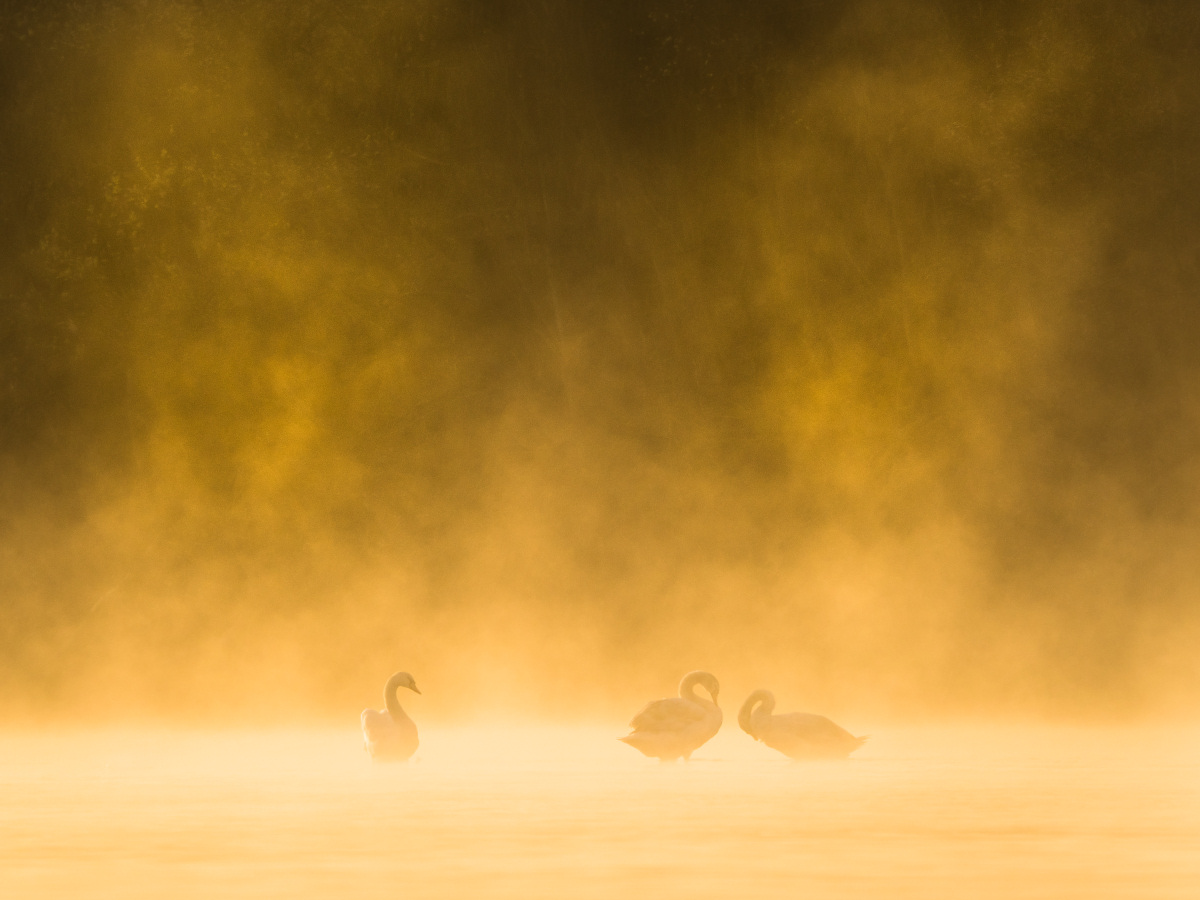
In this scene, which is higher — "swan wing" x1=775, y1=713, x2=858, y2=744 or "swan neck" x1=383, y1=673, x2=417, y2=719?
"swan neck" x1=383, y1=673, x2=417, y2=719

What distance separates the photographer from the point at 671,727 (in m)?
4.09

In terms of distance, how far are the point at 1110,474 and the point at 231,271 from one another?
11.0ft

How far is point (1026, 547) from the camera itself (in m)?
6.24

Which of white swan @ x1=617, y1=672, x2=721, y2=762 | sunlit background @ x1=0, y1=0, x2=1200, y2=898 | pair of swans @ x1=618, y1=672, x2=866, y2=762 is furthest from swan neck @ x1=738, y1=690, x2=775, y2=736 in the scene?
sunlit background @ x1=0, y1=0, x2=1200, y2=898

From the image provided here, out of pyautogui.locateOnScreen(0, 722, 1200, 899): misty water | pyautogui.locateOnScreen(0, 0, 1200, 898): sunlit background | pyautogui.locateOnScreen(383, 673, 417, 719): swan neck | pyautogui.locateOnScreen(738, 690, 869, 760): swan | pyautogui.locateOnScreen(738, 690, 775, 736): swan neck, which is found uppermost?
pyautogui.locateOnScreen(0, 0, 1200, 898): sunlit background

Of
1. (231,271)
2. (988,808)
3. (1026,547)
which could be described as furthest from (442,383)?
(988,808)

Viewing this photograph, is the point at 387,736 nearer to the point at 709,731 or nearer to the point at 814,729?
the point at 709,731

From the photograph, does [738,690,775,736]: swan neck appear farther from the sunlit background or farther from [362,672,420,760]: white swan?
the sunlit background

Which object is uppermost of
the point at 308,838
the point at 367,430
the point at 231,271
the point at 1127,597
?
the point at 231,271

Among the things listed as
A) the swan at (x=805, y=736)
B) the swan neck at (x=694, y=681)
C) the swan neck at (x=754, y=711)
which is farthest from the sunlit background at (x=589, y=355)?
the swan at (x=805, y=736)

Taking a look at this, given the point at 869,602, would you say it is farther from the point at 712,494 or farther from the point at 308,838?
the point at 308,838

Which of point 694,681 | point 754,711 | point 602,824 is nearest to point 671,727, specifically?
point 754,711

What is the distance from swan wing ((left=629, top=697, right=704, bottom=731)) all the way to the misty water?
0.13 m

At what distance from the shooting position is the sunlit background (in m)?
6.25
